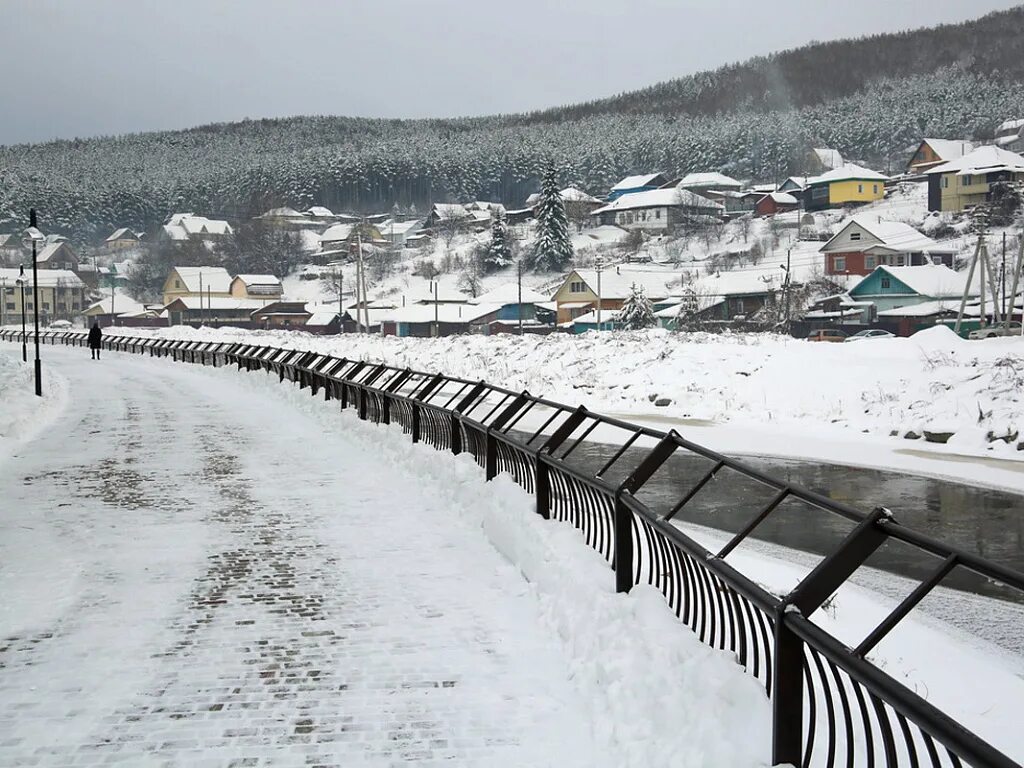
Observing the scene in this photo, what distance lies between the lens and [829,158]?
153125 millimetres

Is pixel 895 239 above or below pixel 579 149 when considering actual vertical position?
below

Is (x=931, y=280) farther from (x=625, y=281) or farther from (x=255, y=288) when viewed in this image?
(x=255, y=288)

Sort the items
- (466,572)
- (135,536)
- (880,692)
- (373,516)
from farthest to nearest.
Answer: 1. (373,516)
2. (135,536)
3. (466,572)
4. (880,692)

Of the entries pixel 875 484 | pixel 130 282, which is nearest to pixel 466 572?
pixel 875 484

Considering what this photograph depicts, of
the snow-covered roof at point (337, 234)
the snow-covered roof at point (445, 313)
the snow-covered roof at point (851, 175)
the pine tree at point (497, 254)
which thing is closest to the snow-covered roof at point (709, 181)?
the snow-covered roof at point (851, 175)

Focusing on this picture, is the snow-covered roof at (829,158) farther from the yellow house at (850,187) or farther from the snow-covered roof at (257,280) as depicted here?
the snow-covered roof at (257,280)

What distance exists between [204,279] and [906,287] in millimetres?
92807

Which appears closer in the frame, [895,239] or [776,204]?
[895,239]

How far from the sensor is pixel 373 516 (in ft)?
34.8

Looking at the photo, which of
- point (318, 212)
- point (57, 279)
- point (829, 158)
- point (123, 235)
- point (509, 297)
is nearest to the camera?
point (509, 297)

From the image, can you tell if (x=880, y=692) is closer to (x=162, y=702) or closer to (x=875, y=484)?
(x=162, y=702)

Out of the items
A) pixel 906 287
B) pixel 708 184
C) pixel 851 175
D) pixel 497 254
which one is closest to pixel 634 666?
pixel 906 287

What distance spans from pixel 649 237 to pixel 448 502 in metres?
121

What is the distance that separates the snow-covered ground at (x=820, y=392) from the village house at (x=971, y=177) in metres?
81.4
